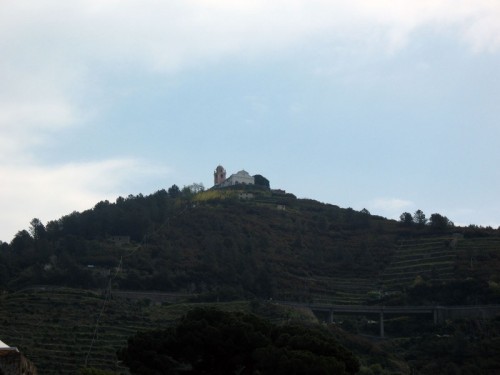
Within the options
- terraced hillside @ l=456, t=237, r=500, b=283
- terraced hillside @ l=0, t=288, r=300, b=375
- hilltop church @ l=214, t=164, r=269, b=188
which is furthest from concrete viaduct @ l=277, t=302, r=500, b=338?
hilltop church @ l=214, t=164, r=269, b=188

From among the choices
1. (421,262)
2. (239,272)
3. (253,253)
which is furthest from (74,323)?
(421,262)

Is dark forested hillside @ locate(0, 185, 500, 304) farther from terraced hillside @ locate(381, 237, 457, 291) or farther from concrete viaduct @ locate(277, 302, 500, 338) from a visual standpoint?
concrete viaduct @ locate(277, 302, 500, 338)

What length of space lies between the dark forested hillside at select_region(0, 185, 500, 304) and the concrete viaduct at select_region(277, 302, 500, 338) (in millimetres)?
2359

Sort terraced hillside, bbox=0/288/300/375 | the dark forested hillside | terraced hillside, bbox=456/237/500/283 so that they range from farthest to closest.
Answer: terraced hillside, bbox=456/237/500/283, the dark forested hillside, terraced hillside, bbox=0/288/300/375

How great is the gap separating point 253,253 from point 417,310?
1775cm

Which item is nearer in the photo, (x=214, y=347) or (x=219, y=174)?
(x=214, y=347)

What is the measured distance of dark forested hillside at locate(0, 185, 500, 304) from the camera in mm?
69375

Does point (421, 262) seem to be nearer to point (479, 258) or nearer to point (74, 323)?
point (479, 258)

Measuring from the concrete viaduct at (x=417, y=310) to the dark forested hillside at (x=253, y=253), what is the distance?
2359 millimetres

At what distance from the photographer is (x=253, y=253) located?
7944 cm

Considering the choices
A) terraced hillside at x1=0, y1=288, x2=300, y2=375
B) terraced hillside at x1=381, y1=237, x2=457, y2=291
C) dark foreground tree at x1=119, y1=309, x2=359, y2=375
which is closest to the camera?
dark foreground tree at x1=119, y1=309, x2=359, y2=375

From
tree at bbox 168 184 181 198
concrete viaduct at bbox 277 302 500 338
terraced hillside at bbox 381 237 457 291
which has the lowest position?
concrete viaduct at bbox 277 302 500 338

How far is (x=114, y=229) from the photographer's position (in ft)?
277

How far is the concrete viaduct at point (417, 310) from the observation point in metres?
64.1
